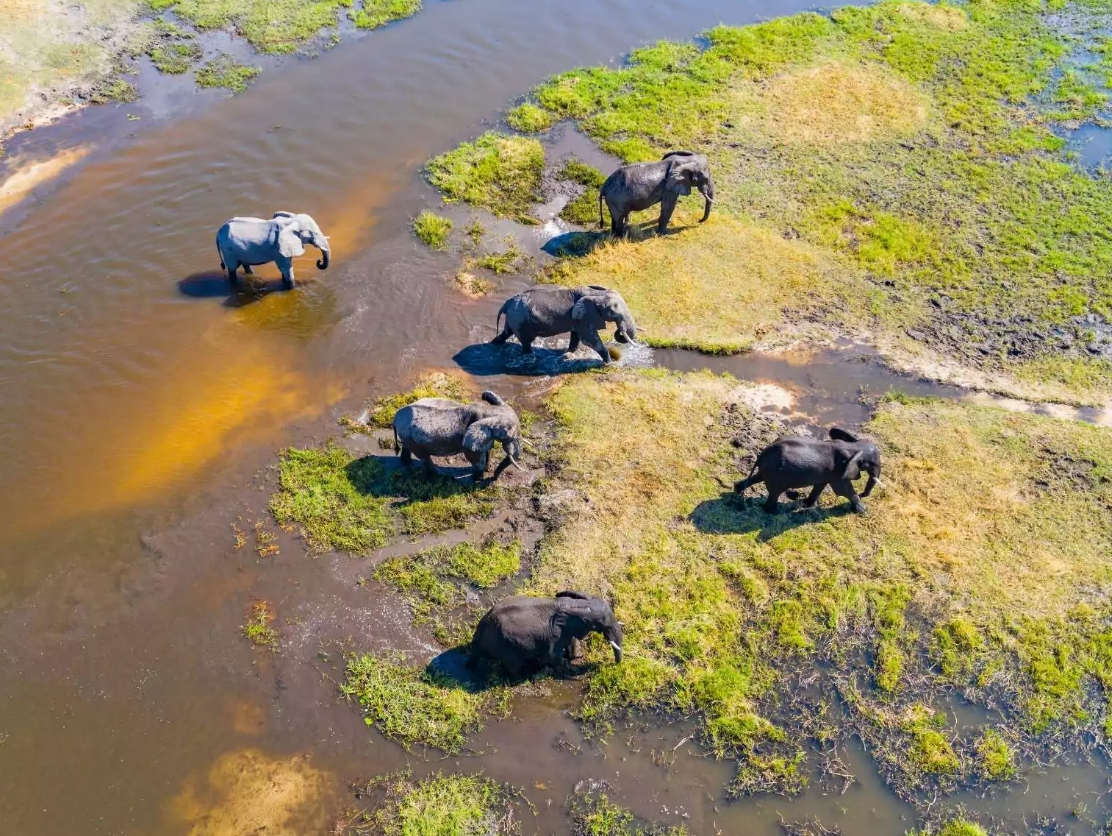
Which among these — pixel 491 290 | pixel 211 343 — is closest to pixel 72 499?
pixel 211 343

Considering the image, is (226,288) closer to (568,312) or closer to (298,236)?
(298,236)

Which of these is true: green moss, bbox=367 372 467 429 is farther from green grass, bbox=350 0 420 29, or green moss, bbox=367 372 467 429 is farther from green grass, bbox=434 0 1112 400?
green grass, bbox=350 0 420 29

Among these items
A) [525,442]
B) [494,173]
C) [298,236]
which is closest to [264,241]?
[298,236]

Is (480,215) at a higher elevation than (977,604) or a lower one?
higher

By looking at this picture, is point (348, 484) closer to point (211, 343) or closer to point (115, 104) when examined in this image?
point (211, 343)

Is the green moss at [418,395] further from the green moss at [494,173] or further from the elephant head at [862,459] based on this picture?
the elephant head at [862,459]

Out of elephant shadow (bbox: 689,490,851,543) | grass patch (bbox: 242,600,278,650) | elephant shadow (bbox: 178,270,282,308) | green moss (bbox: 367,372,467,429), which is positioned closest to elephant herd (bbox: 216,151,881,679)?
elephant shadow (bbox: 689,490,851,543)
